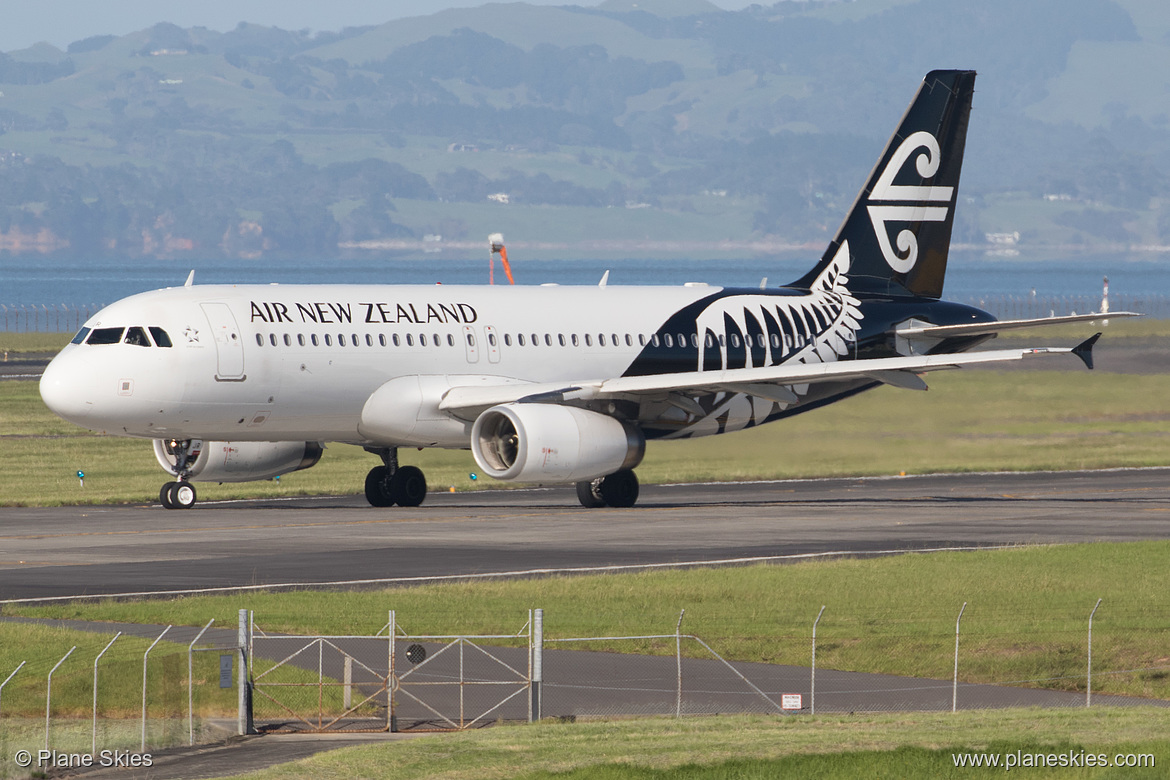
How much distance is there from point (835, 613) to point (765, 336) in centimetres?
2317

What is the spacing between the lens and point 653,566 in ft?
121

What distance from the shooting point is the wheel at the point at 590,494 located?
5044 centimetres

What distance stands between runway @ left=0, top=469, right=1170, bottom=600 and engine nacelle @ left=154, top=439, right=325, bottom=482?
3.28 ft

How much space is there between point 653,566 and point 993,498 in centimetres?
1985

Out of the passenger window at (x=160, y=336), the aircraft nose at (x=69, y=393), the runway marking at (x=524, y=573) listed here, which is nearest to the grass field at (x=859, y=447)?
the aircraft nose at (x=69, y=393)

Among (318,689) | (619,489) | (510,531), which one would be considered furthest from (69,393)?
(318,689)

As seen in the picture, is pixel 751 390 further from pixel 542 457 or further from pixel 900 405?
pixel 900 405

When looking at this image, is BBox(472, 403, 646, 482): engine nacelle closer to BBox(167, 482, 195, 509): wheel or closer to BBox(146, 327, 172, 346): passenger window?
BBox(146, 327, 172, 346): passenger window

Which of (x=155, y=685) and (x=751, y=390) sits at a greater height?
(x=751, y=390)

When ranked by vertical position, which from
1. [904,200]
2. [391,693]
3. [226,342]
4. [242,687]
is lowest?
[391,693]

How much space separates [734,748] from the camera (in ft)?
66.4

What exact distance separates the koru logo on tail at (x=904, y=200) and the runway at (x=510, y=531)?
7.34 metres

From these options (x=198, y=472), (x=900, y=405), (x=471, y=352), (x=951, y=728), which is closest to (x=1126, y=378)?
(x=900, y=405)

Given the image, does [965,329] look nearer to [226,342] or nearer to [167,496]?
[226,342]
